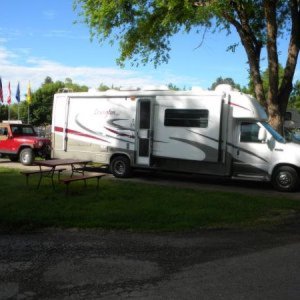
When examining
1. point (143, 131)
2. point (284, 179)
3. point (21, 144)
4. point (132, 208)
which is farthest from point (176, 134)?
point (21, 144)

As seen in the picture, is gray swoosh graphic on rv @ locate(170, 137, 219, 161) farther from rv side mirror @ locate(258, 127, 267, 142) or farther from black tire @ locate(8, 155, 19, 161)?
black tire @ locate(8, 155, 19, 161)

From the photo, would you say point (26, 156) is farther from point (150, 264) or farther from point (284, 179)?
point (150, 264)

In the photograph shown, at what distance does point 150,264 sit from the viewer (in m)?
5.93

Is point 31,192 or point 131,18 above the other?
point 131,18

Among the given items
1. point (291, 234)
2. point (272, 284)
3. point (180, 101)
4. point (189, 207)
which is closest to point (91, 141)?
point (180, 101)

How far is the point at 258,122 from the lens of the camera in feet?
44.9

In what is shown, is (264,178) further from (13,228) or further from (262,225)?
(13,228)

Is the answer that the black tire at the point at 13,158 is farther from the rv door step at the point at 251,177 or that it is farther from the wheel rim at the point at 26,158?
the rv door step at the point at 251,177

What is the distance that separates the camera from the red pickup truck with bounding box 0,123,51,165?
19125mm

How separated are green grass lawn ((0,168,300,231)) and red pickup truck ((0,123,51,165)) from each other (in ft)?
22.8

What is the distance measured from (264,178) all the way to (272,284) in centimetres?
862

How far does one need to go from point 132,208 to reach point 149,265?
3478 mm

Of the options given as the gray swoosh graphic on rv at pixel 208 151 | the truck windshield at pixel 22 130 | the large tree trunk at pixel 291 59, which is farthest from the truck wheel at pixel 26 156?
the large tree trunk at pixel 291 59

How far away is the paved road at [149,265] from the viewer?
4.97 m
